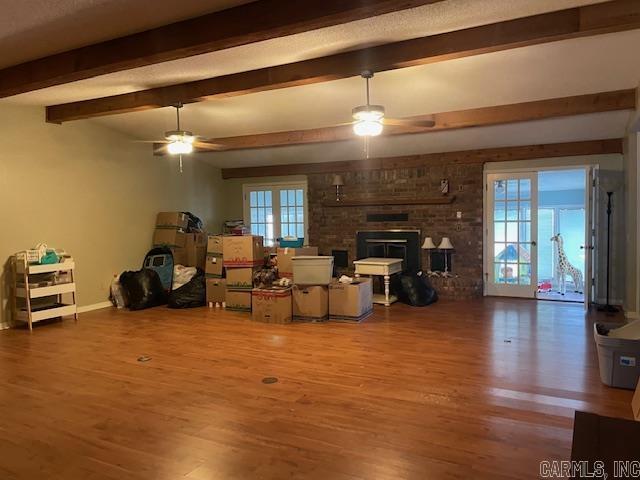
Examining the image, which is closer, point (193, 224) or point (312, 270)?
point (312, 270)

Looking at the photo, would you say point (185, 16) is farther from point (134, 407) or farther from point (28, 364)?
point (28, 364)

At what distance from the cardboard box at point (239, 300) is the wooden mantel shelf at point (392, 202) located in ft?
8.81

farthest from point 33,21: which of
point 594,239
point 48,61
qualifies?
point 594,239

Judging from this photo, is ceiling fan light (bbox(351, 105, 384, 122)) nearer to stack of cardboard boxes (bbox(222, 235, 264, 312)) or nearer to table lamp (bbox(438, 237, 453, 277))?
stack of cardboard boxes (bbox(222, 235, 264, 312))

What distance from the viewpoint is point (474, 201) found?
24.1ft

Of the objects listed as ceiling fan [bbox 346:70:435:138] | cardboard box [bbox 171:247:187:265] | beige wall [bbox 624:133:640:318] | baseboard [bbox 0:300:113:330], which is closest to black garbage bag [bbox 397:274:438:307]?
beige wall [bbox 624:133:640:318]

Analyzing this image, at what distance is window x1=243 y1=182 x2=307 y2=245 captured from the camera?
8969 millimetres

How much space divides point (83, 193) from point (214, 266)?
2121mm

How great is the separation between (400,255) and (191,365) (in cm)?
451

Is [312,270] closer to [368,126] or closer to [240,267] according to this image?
[240,267]

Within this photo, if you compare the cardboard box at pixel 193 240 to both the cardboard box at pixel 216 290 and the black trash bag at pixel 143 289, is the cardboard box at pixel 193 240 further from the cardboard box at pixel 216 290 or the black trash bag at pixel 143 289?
the cardboard box at pixel 216 290

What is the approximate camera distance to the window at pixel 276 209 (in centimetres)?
897

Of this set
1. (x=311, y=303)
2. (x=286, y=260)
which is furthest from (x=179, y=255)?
(x=311, y=303)

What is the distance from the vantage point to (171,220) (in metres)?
7.67
